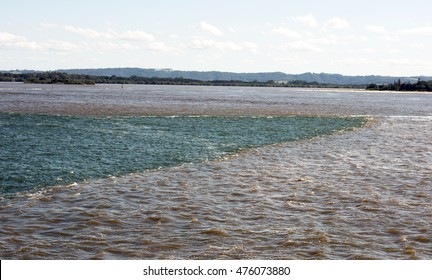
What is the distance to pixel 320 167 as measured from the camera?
23766 millimetres

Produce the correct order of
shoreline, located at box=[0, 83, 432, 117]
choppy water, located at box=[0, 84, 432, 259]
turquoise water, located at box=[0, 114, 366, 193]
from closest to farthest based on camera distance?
choppy water, located at box=[0, 84, 432, 259] → turquoise water, located at box=[0, 114, 366, 193] → shoreline, located at box=[0, 83, 432, 117]

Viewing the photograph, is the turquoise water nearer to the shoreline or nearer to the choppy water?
the choppy water

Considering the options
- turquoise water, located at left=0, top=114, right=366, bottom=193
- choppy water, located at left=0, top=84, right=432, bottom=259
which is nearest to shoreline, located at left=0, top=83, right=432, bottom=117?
turquoise water, located at left=0, top=114, right=366, bottom=193

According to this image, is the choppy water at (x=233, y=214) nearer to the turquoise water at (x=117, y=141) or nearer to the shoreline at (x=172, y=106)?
the turquoise water at (x=117, y=141)

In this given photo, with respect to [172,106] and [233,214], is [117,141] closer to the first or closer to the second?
[233,214]

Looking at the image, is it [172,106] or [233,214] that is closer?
[233,214]

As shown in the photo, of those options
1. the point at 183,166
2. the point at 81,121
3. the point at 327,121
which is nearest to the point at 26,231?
the point at 183,166

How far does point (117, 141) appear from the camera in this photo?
3050 centimetres

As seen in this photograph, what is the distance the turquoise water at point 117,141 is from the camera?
21609mm

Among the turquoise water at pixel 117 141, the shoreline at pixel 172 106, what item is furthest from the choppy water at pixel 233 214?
the shoreline at pixel 172 106

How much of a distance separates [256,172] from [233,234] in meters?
8.91

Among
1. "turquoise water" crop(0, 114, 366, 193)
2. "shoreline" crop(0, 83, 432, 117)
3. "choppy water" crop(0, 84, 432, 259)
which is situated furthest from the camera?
"shoreline" crop(0, 83, 432, 117)

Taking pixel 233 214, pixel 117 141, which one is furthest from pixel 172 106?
pixel 233 214

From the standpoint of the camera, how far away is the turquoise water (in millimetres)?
21609
